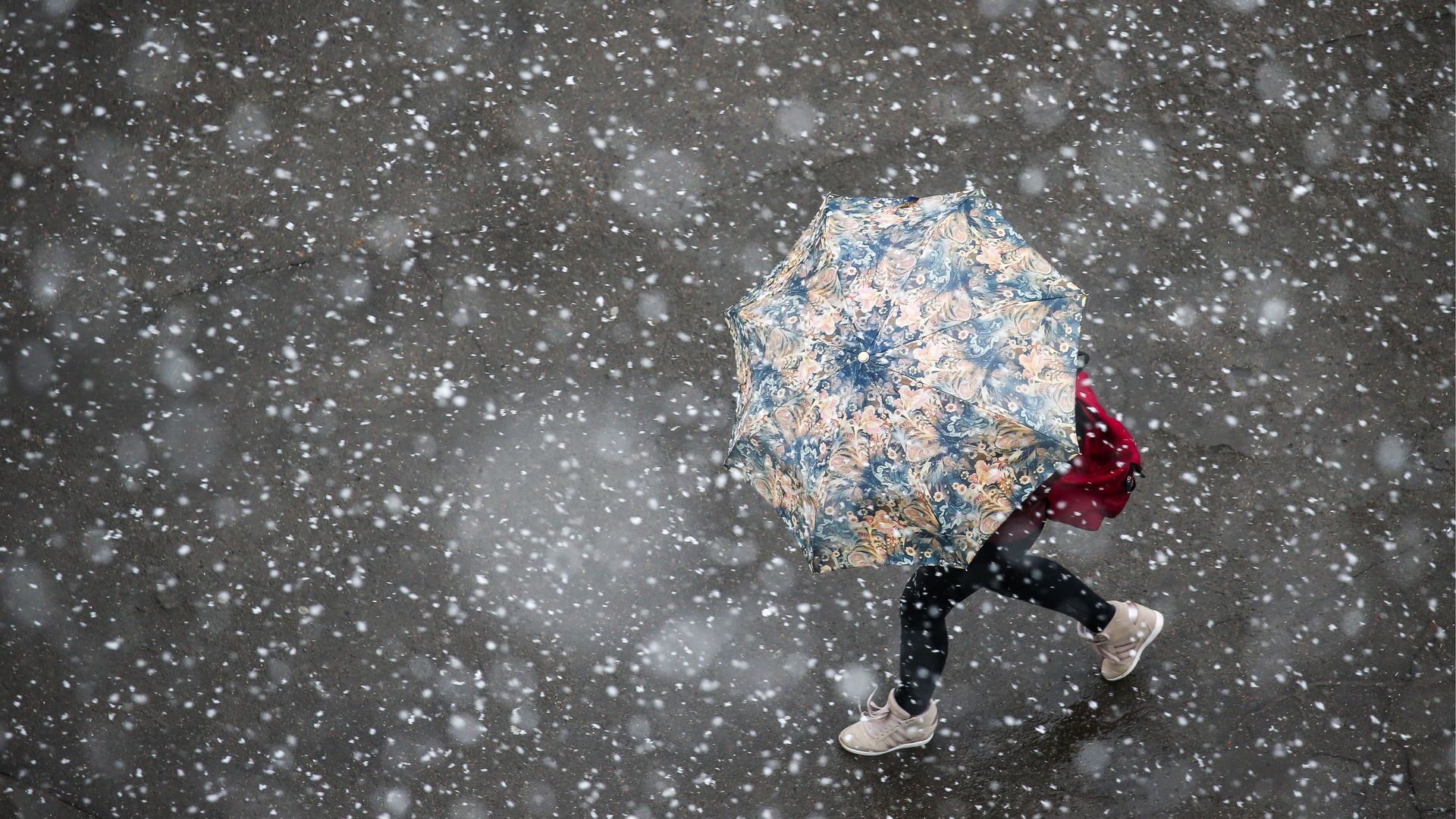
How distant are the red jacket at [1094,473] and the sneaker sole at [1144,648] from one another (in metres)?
0.87

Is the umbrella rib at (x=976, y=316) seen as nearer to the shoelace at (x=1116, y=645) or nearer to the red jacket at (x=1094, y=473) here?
the red jacket at (x=1094, y=473)

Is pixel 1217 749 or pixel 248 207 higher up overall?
pixel 248 207

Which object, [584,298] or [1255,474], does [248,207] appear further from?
[1255,474]

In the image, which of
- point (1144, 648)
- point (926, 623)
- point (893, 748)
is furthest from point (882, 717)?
point (1144, 648)

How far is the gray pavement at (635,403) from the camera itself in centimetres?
355

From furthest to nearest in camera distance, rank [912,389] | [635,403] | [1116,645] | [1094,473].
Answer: [635,403] → [1116,645] → [1094,473] → [912,389]

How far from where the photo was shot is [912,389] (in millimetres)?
2359

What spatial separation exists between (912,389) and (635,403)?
5.42 ft

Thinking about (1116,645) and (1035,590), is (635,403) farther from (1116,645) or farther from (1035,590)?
(1116,645)

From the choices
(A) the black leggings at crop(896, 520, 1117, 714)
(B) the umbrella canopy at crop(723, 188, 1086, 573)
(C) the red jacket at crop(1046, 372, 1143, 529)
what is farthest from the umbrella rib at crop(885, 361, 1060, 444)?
(A) the black leggings at crop(896, 520, 1117, 714)

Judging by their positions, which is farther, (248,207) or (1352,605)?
(248,207)

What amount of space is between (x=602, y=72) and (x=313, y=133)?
1099mm

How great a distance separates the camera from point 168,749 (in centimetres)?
358

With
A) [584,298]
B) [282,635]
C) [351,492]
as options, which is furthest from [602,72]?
[282,635]
